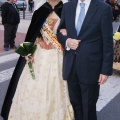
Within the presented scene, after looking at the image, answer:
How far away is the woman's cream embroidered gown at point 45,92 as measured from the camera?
341cm

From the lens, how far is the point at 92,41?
2668 mm

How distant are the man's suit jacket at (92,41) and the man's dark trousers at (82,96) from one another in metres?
A: 0.06

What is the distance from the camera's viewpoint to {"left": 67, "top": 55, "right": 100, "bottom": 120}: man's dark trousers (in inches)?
111

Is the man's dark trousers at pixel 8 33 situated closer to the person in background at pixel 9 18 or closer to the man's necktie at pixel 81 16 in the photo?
the person in background at pixel 9 18

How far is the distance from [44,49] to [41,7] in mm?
472

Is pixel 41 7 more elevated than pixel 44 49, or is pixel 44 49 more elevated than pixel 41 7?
pixel 41 7

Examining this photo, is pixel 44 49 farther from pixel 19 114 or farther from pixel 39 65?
pixel 19 114

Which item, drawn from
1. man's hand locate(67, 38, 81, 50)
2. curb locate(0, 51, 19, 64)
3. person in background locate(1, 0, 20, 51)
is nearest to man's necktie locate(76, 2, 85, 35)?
man's hand locate(67, 38, 81, 50)

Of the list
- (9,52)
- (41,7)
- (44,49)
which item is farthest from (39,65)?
(9,52)

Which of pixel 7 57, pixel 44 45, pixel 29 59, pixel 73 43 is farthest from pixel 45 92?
pixel 7 57

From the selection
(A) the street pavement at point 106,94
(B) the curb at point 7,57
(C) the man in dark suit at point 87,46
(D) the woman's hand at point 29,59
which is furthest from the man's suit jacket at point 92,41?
(B) the curb at point 7,57

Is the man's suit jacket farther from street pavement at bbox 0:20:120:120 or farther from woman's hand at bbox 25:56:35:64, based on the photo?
street pavement at bbox 0:20:120:120

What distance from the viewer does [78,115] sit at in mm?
3029

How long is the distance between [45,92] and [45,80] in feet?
0.44
